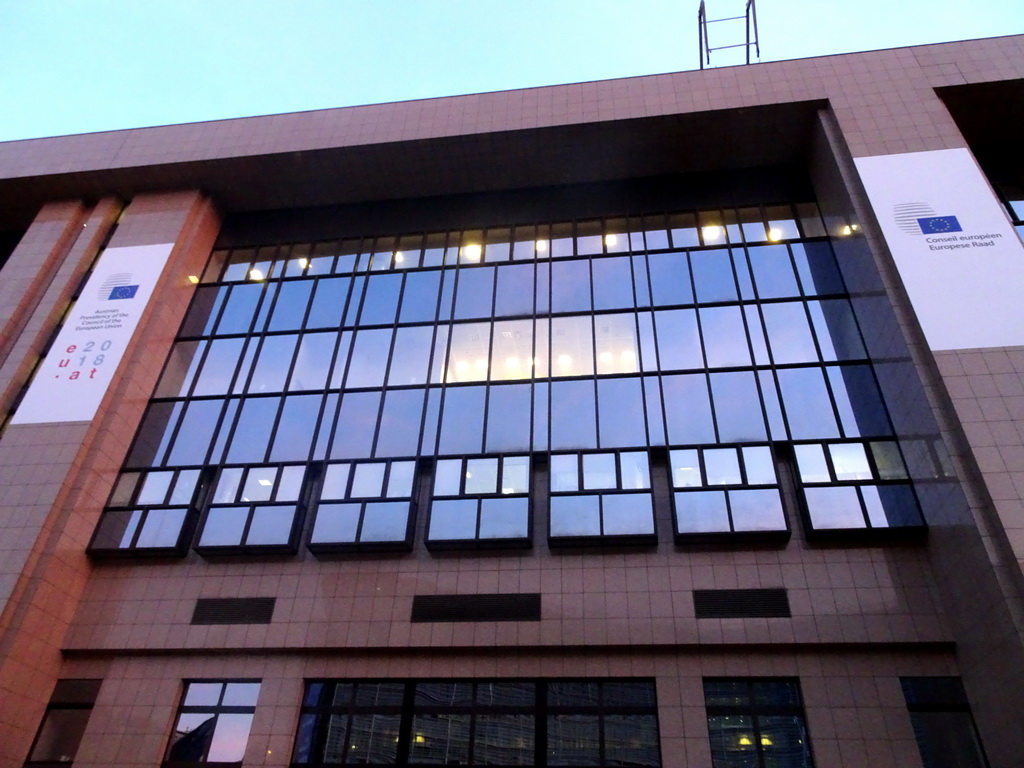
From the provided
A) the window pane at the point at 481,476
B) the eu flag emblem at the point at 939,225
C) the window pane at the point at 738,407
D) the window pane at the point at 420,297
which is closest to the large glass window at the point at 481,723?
the window pane at the point at 481,476

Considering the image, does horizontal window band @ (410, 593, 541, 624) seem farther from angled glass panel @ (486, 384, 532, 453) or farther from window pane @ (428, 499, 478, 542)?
A: angled glass panel @ (486, 384, 532, 453)

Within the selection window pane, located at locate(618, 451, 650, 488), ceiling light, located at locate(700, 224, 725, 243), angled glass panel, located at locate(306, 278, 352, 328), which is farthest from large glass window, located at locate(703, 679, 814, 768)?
angled glass panel, located at locate(306, 278, 352, 328)

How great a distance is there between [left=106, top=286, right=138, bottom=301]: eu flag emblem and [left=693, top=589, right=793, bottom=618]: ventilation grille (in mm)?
18114

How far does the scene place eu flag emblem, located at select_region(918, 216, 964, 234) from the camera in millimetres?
16234

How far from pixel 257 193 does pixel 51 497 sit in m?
12.0

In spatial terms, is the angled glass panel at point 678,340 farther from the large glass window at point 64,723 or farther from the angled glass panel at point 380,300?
the large glass window at point 64,723

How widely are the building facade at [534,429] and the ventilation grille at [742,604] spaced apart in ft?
0.22

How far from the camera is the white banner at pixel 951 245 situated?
581 inches

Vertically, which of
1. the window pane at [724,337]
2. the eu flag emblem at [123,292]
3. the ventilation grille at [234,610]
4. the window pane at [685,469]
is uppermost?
the eu flag emblem at [123,292]

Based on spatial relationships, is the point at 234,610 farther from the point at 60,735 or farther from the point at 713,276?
the point at 713,276

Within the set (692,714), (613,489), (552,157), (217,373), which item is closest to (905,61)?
(552,157)

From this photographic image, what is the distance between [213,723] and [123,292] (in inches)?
505

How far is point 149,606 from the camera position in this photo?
15961mm

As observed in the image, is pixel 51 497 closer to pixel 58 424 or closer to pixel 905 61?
pixel 58 424
